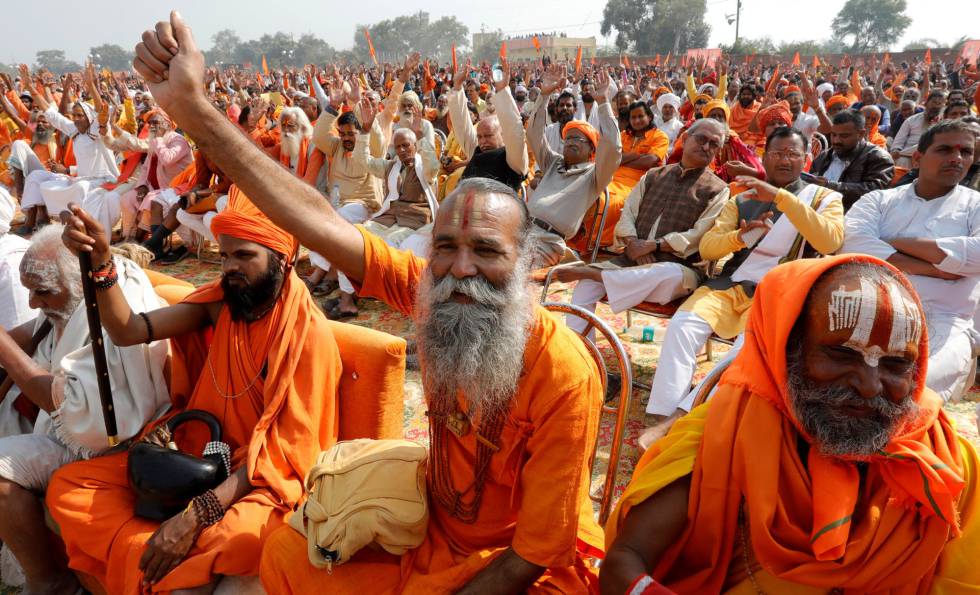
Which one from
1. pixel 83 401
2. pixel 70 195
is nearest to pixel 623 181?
pixel 83 401

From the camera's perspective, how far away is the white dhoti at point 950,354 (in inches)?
123

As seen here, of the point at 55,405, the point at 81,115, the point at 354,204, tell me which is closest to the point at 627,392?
the point at 55,405

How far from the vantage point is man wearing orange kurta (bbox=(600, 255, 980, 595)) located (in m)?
1.50

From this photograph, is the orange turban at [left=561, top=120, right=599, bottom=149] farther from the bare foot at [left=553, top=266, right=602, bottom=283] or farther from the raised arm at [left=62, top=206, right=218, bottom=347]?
the raised arm at [left=62, top=206, right=218, bottom=347]

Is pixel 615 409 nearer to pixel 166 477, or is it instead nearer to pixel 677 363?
pixel 677 363

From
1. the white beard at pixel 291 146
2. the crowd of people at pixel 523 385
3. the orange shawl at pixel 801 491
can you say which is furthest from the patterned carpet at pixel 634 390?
the white beard at pixel 291 146

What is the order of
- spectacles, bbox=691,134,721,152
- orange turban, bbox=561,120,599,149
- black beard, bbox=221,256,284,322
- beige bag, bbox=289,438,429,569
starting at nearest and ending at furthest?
1. beige bag, bbox=289,438,429,569
2. black beard, bbox=221,256,284,322
3. spectacles, bbox=691,134,721,152
4. orange turban, bbox=561,120,599,149

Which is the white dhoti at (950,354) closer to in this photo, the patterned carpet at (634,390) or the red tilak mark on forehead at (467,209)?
the patterned carpet at (634,390)

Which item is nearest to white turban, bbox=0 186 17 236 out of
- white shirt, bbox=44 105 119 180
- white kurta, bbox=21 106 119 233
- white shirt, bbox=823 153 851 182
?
white kurta, bbox=21 106 119 233

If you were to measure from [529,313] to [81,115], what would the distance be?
9.84m

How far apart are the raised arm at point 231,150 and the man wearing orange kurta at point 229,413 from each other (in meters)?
0.74

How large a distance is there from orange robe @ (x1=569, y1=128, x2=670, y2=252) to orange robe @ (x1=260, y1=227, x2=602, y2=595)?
3410 millimetres

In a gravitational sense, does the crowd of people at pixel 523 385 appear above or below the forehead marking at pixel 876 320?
below

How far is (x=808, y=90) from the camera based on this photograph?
26.7 ft
